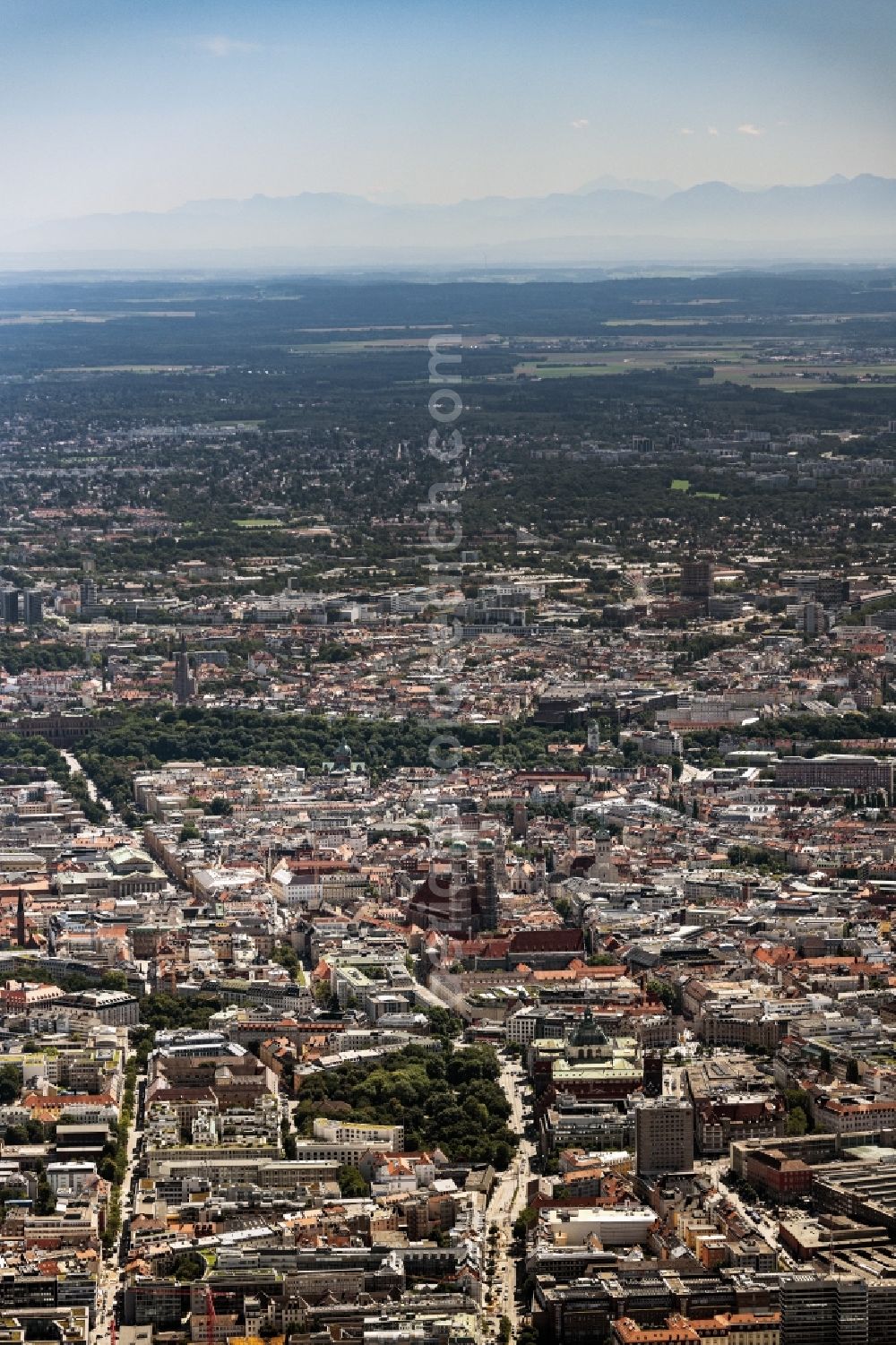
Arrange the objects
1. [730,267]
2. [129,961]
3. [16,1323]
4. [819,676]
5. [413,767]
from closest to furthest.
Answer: [16,1323] < [129,961] < [413,767] < [819,676] < [730,267]

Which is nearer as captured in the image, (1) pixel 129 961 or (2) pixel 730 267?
(1) pixel 129 961

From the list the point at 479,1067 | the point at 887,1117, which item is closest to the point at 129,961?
the point at 479,1067

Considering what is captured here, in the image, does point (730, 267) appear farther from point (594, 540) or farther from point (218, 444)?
point (594, 540)

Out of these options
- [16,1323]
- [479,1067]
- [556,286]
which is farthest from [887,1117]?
[556,286]

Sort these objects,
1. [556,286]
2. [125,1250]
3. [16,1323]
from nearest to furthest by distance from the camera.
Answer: [16,1323], [125,1250], [556,286]

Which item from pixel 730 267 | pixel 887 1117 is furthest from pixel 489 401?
pixel 730 267

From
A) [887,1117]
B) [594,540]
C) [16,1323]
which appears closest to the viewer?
[16,1323]

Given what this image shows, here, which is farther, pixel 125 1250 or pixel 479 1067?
pixel 479 1067

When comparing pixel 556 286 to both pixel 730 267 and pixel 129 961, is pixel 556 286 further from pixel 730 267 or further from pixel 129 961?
pixel 129 961

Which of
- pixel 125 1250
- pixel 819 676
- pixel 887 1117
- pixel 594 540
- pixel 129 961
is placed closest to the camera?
pixel 125 1250
